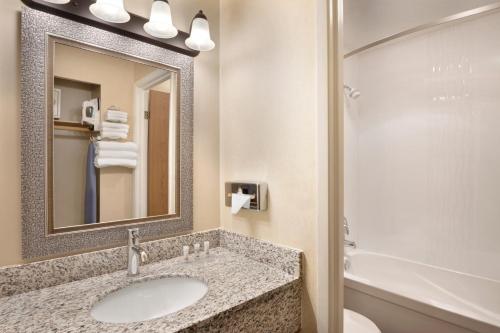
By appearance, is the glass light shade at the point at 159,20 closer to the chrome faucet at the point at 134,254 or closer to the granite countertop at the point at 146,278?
the chrome faucet at the point at 134,254

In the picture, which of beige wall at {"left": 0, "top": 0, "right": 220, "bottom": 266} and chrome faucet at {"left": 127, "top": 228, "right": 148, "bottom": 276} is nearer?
beige wall at {"left": 0, "top": 0, "right": 220, "bottom": 266}

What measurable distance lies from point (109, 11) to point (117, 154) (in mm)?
548

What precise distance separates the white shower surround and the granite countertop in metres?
1.62

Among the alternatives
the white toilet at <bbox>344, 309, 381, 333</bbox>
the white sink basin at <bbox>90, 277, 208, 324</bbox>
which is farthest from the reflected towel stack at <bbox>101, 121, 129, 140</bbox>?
the white toilet at <bbox>344, 309, 381, 333</bbox>

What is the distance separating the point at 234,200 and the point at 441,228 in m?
1.77

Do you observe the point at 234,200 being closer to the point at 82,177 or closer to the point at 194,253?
the point at 194,253

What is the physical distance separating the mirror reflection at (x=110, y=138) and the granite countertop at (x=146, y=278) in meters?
0.23

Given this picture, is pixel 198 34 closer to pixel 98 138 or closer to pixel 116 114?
pixel 116 114

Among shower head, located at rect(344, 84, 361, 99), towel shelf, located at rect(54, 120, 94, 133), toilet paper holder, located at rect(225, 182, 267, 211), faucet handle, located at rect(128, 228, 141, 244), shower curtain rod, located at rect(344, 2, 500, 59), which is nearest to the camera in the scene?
towel shelf, located at rect(54, 120, 94, 133)

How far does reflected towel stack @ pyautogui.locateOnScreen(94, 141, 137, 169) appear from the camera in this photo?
1.08m

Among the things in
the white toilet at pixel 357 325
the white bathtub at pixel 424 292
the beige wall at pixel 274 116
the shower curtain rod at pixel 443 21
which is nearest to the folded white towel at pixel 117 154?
the beige wall at pixel 274 116

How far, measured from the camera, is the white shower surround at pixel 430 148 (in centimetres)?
183

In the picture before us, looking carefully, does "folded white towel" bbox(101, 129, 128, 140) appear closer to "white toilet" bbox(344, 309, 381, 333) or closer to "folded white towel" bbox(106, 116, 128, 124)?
"folded white towel" bbox(106, 116, 128, 124)

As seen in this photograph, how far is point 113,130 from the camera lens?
1111 millimetres
